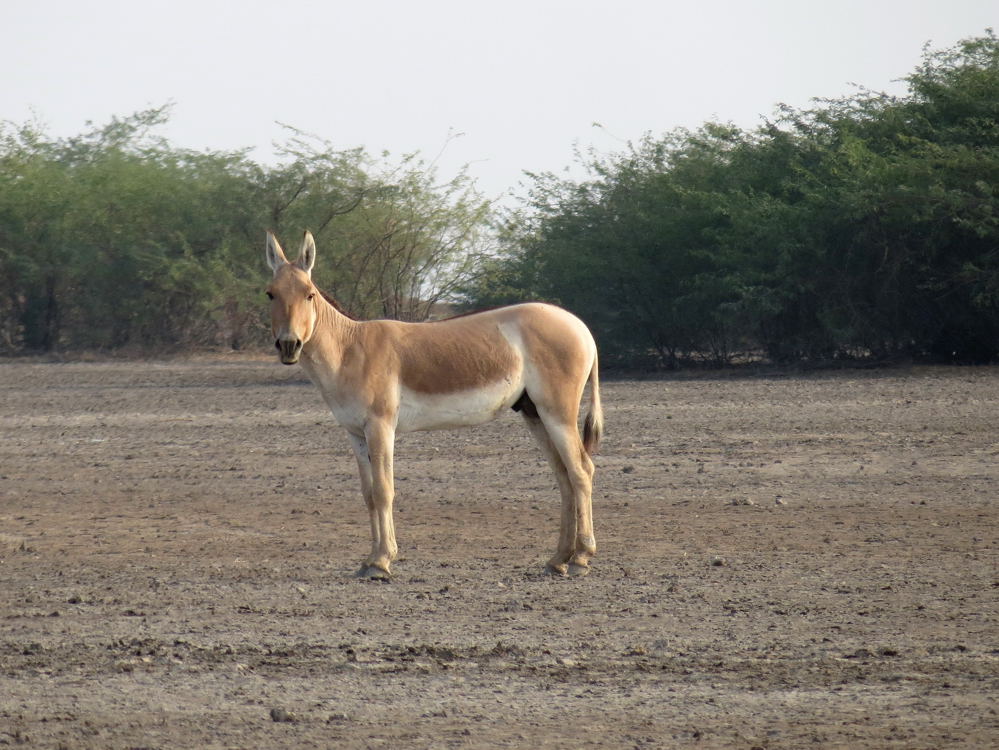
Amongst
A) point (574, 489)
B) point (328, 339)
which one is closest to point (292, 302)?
point (328, 339)

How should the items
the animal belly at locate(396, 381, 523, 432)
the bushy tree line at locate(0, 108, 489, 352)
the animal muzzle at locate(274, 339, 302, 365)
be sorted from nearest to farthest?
the animal muzzle at locate(274, 339, 302, 365) < the animal belly at locate(396, 381, 523, 432) < the bushy tree line at locate(0, 108, 489, 352)

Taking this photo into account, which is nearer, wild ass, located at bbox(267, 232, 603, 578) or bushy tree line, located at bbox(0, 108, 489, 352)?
wild ass, located at bbox(267, 232, 603, 578)

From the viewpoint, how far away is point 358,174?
113ft

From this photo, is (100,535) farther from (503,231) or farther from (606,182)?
(503,231)

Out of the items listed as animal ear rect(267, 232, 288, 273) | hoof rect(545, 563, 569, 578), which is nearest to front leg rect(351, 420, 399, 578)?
hoof rect(545, 563, 569, 578)

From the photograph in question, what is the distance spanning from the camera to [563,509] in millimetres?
9422

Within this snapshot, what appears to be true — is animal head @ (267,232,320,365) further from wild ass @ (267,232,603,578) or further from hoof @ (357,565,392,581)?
hoof @ (357,565,392,581)

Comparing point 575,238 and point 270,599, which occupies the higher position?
point 575,238

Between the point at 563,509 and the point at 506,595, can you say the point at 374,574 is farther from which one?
the point at 563,509

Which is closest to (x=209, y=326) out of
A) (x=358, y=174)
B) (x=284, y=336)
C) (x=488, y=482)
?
(x=358, y=174)

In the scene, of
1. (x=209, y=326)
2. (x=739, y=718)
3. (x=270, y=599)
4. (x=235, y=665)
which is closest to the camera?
(x=739, y=718)

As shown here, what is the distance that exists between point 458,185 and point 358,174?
7.98 ft

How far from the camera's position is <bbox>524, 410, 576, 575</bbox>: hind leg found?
929 centimetres

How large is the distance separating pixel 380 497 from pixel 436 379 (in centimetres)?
85
